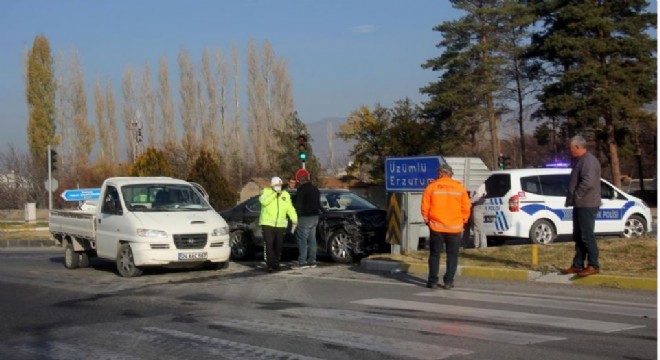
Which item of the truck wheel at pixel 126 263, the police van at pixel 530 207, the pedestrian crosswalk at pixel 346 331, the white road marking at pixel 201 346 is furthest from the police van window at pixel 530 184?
the white road marking at pixel 201 346

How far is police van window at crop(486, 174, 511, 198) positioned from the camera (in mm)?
18094

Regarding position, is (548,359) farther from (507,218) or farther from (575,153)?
(507,218)

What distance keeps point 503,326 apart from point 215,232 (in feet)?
23.4

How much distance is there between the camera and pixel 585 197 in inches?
467

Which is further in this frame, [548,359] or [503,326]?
[503,326]

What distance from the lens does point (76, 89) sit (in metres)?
69.1

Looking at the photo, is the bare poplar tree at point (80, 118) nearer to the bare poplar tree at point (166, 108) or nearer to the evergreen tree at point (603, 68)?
the bare poplar tree at point (166, 108)

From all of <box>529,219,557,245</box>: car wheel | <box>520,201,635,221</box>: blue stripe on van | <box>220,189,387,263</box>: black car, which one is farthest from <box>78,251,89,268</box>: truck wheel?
<box>529,219,557,245</box>: car wheel

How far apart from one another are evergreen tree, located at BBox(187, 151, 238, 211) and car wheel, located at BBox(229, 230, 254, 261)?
20353mm

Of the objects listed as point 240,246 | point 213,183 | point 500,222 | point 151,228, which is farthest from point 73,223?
point 213,183

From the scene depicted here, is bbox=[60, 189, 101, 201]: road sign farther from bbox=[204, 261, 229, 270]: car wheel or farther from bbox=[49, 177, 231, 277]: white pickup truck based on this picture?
bbox=[204, 261, 229, 270]: car wheel

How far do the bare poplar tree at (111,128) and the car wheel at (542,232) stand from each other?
57479mm

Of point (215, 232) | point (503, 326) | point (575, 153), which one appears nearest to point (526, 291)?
point (575, 153)

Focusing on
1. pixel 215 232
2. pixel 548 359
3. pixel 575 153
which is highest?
pixel 575 153
